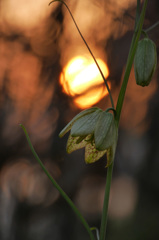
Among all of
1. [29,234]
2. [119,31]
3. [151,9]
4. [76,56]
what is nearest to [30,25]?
[76,56]

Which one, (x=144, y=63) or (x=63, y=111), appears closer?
(x=144, y=63)

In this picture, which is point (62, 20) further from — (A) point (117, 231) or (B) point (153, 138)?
(A) point (117, 231)

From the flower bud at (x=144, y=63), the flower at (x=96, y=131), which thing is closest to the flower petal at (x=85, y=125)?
the flower at (x=96, y=131)

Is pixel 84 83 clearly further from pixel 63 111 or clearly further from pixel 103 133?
pixel 103 133

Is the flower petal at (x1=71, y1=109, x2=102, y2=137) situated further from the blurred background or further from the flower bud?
the blurred background

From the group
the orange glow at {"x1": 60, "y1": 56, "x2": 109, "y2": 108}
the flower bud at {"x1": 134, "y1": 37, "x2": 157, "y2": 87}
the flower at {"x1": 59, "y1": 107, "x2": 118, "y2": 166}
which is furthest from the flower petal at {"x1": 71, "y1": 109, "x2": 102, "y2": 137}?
the orange glow at {"x1": 60, "y1": 56, "x2": 109, "y2": 108}

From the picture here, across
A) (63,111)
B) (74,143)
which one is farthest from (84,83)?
(74,143)

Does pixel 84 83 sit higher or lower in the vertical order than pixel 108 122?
higher
